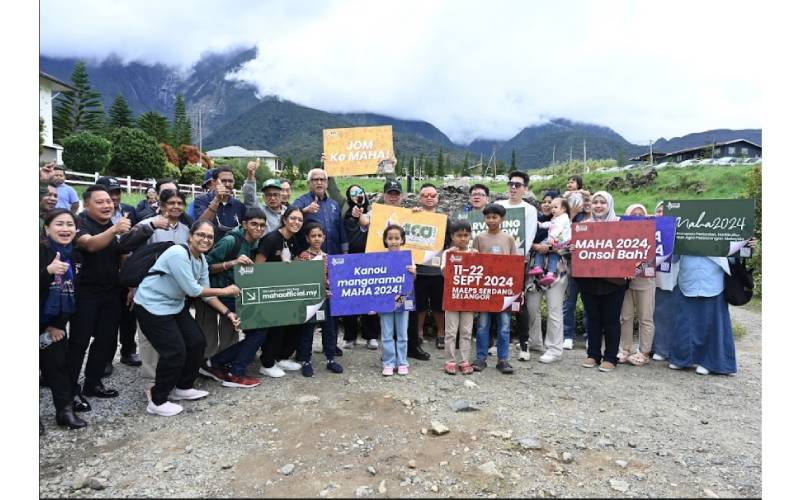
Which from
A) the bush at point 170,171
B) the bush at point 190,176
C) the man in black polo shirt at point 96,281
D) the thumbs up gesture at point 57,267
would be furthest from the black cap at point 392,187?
the bush at point 190,176

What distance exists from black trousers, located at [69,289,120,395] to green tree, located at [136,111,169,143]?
44783 mm

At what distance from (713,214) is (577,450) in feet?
12.1

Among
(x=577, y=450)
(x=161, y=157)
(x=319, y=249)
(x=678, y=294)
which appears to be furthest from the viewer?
(x=161, y=157)

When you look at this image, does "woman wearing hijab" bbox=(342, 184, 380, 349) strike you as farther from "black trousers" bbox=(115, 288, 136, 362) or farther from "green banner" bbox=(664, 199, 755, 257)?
"green banner" bbox=(664, 199, 755, 257)

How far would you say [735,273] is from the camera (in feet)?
19.2

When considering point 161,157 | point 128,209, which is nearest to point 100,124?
point 161,157

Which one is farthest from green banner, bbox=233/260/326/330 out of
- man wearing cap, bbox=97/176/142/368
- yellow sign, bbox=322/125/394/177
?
yellow sign, bbox=322/125/394/177

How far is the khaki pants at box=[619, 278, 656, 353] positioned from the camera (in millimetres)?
6129

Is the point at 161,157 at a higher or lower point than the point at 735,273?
higher

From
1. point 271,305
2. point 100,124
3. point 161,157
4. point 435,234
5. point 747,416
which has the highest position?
point 100,124

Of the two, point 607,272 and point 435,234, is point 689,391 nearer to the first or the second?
point 607,272

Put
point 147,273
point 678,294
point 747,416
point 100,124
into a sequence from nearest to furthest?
1. point 147,273
2. point 747,416
3. point 678,294
4. point 100,124

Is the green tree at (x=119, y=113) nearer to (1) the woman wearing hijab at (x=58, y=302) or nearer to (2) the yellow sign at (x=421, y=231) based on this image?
(2) the yellow sign at (x=421, y=231)

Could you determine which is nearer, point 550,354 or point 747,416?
point 747,416
